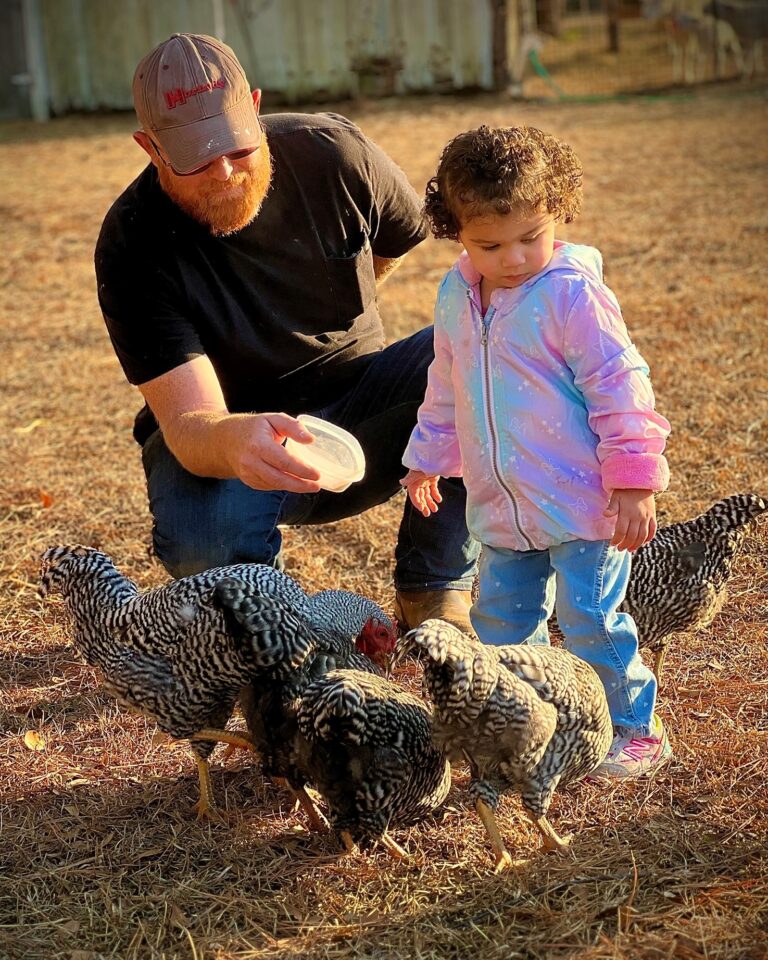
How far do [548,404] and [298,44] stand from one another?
15865 mm

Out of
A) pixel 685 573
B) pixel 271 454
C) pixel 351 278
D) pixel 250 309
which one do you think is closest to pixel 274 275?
pixel 250 309

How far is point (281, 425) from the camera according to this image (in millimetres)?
2801

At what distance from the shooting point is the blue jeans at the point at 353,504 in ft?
11.8

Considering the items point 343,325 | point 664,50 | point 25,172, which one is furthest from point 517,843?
point 664,50

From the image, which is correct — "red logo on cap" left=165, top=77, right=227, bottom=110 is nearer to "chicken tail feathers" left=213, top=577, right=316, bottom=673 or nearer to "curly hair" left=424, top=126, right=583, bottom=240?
"curly hair" left=424, top=126, right=583, bottom=240

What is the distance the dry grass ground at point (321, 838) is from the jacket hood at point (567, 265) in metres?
1.40

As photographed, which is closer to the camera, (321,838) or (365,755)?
(365,755)

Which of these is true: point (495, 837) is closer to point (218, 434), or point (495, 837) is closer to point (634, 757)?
point (634, 757)

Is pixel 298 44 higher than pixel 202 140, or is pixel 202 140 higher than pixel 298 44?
pixel 298 44

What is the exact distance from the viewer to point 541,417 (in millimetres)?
2846

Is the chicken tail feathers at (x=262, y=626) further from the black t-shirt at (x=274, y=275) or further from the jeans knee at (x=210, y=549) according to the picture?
the black t-shirt at (x=274, y=275)

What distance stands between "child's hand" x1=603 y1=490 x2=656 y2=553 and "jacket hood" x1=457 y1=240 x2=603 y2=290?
1.87ft

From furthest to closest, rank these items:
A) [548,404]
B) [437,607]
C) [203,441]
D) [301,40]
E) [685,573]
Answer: [301,40], [437,607], [685,573], [203,441], [548,404]

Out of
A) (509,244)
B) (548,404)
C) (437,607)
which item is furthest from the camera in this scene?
(437,607)
